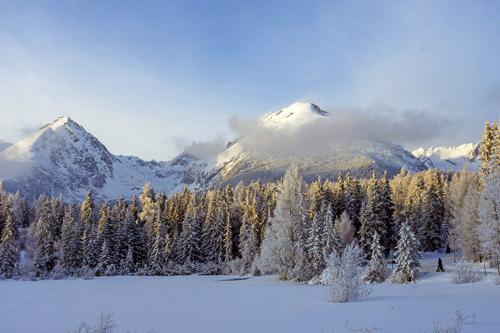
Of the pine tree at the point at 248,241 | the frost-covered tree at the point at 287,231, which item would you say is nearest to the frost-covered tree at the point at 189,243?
the pine tree at the point at 248,241

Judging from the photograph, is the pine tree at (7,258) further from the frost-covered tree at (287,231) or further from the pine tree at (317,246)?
the pine tree at (317,246)

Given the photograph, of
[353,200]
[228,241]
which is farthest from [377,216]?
[228,241]

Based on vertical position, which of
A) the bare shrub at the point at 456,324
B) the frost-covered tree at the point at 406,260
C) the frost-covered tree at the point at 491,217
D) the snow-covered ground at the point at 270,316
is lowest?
the snow-covered ground at the point at 270,316

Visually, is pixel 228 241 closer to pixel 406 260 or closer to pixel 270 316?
pixel 406 260

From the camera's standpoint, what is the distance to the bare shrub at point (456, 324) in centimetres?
1141

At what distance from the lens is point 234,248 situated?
8044 cm

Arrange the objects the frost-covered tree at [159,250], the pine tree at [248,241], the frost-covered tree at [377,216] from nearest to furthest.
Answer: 1. the frost-covered tree at [377,216]
2. the pine tree at [248,241]
3. the frost-covered tree at [159,250]

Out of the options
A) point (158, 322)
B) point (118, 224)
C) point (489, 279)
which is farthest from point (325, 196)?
point (158, 322)

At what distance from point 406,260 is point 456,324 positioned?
25504 mm

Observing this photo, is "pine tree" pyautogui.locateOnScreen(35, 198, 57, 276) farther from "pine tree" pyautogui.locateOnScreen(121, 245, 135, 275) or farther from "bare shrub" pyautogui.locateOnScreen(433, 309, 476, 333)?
"bare shrub" pyautogui.locateOnScreen(433, 309, 476, 333)

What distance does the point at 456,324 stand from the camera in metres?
12.1

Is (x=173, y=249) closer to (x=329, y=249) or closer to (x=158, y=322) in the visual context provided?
(x=329, y=249)

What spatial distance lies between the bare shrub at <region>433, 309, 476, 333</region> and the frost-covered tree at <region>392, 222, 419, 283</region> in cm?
2162

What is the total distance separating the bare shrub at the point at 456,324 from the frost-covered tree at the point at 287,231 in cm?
2652
